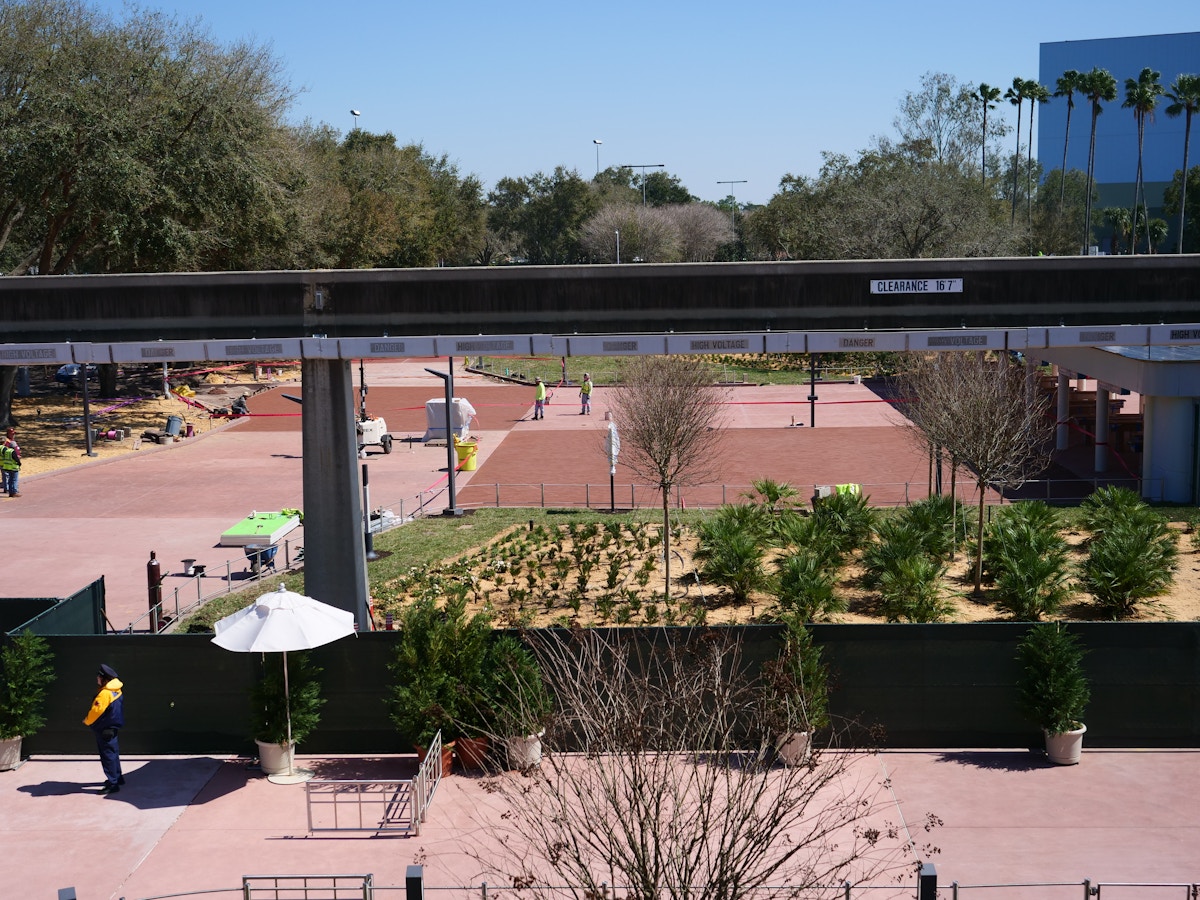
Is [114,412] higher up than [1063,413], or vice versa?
[1063,413]

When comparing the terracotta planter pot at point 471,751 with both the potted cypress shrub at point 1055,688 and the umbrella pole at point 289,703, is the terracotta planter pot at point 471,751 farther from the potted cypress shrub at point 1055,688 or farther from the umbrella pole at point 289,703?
the potted cypress shrub at point 1055,688

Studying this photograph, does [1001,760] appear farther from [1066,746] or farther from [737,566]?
[737,566]

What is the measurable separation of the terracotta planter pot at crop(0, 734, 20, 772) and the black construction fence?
0.31 m

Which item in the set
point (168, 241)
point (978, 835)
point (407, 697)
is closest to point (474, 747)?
point (407, 697)

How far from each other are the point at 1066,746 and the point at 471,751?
6.44m

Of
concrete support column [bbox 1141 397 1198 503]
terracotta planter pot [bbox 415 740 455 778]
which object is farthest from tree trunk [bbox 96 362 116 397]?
terracotta planter pot [bbox 415 740 455 778]

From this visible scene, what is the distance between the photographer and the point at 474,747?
13.8 meters

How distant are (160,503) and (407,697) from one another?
19.0m

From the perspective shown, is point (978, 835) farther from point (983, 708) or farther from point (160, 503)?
point (160, 503)

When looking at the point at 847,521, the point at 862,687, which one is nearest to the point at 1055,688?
the point at 862,687

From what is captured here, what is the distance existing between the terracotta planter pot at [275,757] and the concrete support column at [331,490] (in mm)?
4260

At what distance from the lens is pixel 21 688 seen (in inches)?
559

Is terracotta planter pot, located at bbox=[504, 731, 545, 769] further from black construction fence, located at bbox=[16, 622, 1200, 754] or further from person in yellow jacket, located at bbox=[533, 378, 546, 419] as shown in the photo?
person in yellow jacket, located at bbox=[533, 378, 546, 419]

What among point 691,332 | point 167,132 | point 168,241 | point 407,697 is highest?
point 167,132
